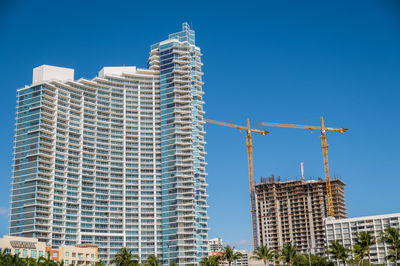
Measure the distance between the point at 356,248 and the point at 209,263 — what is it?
161 feet

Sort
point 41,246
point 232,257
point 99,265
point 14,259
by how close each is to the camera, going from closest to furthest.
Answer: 1. point 14,259
2. point 99,265
3. point 232,257
4. point 41,246

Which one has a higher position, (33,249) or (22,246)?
(22,246)

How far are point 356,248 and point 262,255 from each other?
31.5 m

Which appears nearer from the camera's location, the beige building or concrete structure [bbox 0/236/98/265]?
the beige building

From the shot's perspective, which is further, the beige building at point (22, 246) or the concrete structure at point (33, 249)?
the concrete structure at point (33, 249)

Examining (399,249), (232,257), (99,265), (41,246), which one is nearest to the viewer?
(399,249)

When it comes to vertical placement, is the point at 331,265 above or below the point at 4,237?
below

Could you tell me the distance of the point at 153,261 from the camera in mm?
163125

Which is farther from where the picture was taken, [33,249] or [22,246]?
[33,249]

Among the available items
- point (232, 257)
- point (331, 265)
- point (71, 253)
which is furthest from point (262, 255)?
point (71, 253)

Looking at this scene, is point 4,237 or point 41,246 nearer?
point 4,237

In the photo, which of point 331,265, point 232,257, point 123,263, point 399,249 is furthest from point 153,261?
point 399,249

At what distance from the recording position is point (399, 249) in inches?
5817

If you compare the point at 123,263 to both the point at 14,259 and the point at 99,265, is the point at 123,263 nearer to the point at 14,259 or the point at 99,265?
the point at 99,265
